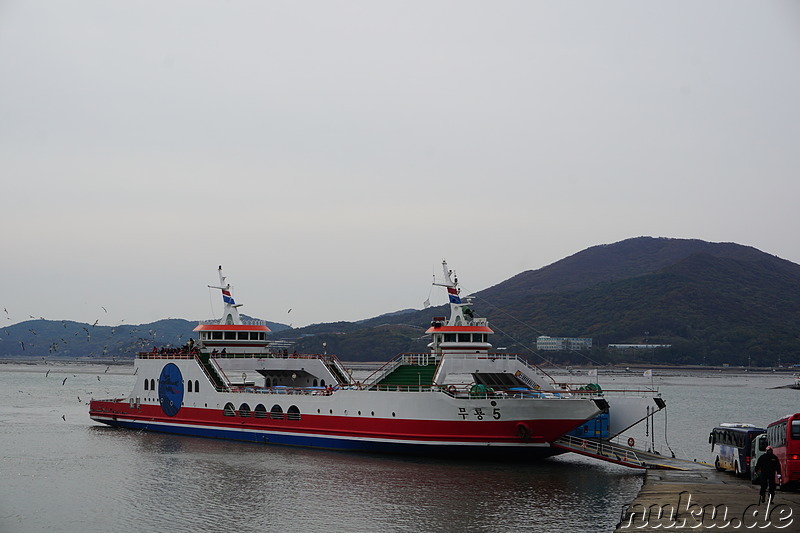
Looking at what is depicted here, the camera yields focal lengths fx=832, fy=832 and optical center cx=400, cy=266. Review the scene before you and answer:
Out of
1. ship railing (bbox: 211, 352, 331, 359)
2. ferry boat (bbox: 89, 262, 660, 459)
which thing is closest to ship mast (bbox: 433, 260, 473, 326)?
ferry boat (bbox: 89, 262, 660, 459)

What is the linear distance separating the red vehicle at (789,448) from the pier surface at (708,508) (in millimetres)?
526

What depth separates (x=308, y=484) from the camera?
32.2 meters

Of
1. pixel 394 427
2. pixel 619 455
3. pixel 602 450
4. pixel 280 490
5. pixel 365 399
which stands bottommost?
pixel 280 490

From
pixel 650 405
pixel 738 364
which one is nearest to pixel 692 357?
pixel 738 364

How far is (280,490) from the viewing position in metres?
31.3

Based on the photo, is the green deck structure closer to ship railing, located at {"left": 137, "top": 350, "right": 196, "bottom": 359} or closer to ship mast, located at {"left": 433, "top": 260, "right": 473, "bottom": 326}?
ship mast, located at {"left": 433, "top": 260, "right": 473, "bottom": 326}

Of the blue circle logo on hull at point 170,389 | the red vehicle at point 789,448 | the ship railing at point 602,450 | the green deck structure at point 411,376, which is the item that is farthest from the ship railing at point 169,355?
the red vehicle at point 789,448

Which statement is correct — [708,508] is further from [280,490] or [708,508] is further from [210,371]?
[210,371]

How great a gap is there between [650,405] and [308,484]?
15.2 meters

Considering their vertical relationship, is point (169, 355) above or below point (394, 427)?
above

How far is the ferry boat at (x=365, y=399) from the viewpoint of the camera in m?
35.0

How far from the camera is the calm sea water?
1043 inches

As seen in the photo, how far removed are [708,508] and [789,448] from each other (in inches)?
130

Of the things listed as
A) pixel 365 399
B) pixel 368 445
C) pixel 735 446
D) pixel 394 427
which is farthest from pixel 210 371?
pixel 735 446
